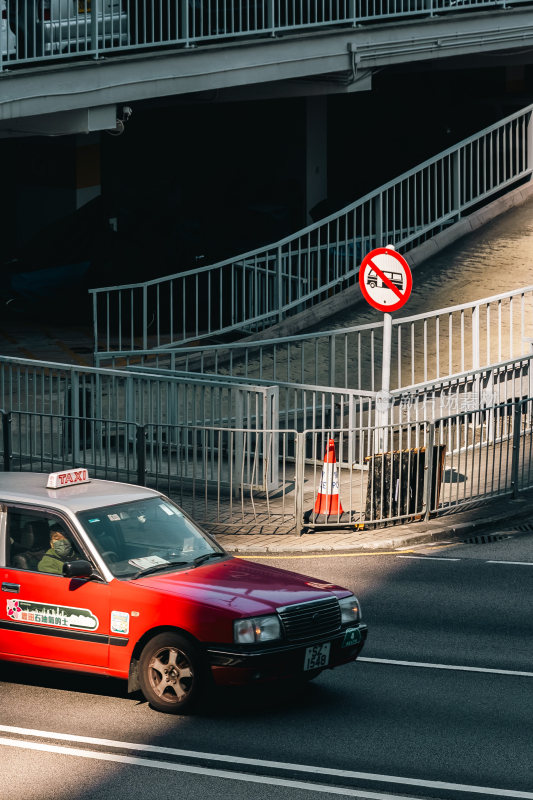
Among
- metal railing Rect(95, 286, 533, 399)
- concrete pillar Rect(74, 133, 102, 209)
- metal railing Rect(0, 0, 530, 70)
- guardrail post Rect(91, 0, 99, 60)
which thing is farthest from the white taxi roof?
concrete pillar Rect(74, 133, 102, 209)

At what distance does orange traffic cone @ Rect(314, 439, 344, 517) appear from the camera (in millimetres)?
14812

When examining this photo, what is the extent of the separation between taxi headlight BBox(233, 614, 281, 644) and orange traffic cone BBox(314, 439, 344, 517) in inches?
229

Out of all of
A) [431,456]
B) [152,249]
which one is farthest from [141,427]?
[152,249]

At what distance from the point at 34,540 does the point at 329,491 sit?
18.2 feet

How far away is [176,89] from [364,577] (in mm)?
10901

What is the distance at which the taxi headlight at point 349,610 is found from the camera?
9625 mm

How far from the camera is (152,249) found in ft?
84.4

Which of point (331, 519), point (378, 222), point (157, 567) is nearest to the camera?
point (157, 567)

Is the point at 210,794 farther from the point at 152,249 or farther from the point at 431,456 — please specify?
the point at 152,249

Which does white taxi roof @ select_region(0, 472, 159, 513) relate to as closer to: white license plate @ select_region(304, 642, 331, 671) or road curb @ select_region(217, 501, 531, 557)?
white license plate @ select_region(304, 642, 331, 671)

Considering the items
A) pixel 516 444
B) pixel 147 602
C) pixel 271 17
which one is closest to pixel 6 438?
pixel 516 444

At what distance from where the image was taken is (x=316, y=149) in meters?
30.6

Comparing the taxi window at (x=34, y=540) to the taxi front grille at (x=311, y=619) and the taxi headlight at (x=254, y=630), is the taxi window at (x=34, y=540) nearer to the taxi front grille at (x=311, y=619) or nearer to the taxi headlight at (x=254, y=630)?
the taxi headlight at (x=254, y=630)

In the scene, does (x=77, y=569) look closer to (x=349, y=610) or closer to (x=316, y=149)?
(x=349, y=610)
